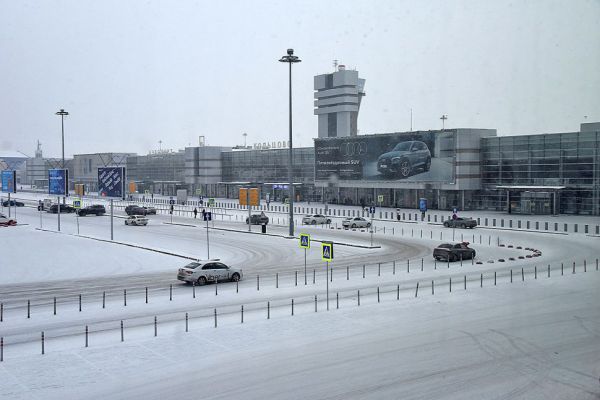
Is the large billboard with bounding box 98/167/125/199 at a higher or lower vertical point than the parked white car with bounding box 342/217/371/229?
higher

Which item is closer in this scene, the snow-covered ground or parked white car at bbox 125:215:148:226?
the snow-covered ground

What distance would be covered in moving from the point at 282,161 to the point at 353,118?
1738 inches

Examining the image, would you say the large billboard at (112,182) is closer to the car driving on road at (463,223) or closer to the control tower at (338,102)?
the car driving on road at (463,223)

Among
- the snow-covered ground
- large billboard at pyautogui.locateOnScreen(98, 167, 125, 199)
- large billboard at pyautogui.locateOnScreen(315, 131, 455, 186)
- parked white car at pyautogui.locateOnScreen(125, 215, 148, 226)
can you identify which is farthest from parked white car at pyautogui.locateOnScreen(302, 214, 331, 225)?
the snow-covered ground

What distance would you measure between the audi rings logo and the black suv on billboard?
3.98m

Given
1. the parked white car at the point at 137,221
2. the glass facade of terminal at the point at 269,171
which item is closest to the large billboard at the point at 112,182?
the parked white car at the point at 137,221

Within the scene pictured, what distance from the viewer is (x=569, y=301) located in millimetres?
25969

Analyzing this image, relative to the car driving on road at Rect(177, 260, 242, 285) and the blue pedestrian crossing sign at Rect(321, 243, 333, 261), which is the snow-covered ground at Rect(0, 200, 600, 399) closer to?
the car driving on road at Rect(177, 260, 242, 285)

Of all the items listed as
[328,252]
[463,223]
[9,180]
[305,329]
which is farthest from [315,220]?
[305,329]

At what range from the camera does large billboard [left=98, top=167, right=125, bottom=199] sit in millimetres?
57750

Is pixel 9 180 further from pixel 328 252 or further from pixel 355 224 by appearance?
pixel 328 252

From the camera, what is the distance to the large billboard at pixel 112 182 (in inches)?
2274

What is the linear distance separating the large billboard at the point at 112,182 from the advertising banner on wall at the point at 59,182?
12.4 meters

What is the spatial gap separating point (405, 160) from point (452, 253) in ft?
172
